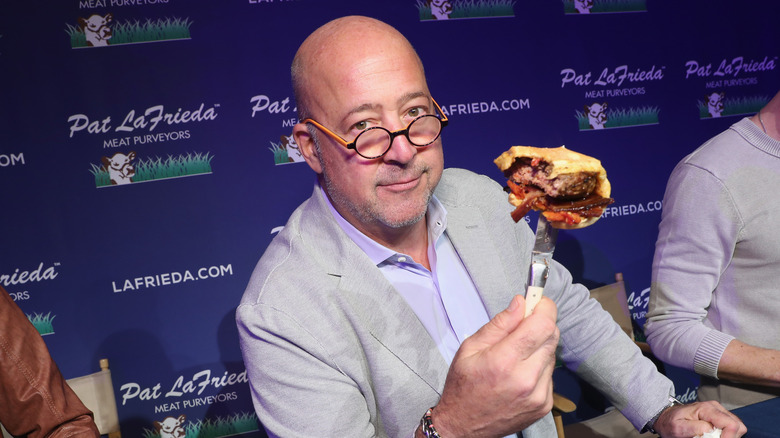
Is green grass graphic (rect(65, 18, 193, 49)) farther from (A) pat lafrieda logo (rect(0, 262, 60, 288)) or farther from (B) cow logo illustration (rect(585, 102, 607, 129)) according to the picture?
(B) cow logo illustration (rect(585, 102, 607, 129))

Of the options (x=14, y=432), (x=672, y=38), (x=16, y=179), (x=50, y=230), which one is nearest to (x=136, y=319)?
(x=50, y=230)

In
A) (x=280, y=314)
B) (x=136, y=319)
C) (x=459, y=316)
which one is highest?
(x=280, y=314)

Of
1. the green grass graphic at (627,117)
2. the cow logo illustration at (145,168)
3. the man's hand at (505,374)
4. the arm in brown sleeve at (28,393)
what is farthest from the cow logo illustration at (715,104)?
the arm in brown sleeve at (28,393)

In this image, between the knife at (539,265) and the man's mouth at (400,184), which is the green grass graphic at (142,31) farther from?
the knife at (539,265)

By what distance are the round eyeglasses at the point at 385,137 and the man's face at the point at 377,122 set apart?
0.02 metres

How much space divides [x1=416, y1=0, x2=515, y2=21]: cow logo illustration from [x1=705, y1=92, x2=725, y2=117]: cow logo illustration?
1.78m

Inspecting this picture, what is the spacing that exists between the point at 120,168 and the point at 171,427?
1573 millimetres

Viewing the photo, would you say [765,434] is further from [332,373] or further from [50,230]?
[50,230]

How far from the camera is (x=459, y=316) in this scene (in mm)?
1651

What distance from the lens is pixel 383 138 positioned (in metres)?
1.47

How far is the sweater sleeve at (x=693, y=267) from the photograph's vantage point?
2014 mm

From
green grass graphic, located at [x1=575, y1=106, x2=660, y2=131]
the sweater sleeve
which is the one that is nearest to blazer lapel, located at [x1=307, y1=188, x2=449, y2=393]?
the sweater sleeve

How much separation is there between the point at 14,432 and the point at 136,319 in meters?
1.40

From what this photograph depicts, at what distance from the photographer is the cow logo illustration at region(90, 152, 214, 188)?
3.34 m
